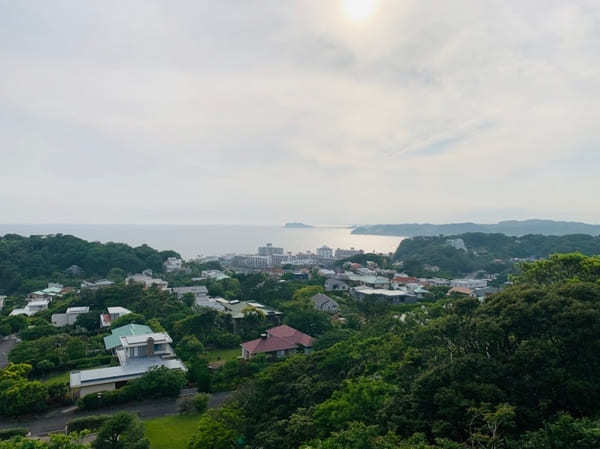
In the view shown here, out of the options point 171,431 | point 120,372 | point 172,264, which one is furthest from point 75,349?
point 172,264

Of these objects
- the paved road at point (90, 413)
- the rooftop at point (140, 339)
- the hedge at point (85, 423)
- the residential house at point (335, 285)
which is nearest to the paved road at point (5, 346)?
the rooftop at point (140, 339)

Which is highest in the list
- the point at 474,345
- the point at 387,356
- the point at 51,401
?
the point at 474,345

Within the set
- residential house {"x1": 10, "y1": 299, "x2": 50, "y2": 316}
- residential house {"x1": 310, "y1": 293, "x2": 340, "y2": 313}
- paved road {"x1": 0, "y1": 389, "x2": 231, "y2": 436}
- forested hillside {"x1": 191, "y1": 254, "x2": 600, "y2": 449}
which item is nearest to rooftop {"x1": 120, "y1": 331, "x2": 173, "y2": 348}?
paved road {"x1": 0, "y1": 389, "x2": 231, "y2": 436}

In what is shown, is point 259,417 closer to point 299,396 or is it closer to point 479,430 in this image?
point 299,396

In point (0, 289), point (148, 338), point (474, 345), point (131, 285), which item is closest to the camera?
point (474, 345)

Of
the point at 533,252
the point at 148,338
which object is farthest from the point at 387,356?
the point at 533,252

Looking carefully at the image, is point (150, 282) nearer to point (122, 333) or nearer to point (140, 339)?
point (122, 333)

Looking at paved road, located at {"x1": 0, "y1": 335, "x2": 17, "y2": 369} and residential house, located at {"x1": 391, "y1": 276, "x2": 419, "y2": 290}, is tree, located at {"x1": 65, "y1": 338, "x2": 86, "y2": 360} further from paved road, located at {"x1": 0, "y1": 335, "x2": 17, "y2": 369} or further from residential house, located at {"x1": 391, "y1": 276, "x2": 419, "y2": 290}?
residential house, located at {"x1": 391, "y1": 276, "x2": 419, "y2": 290}
